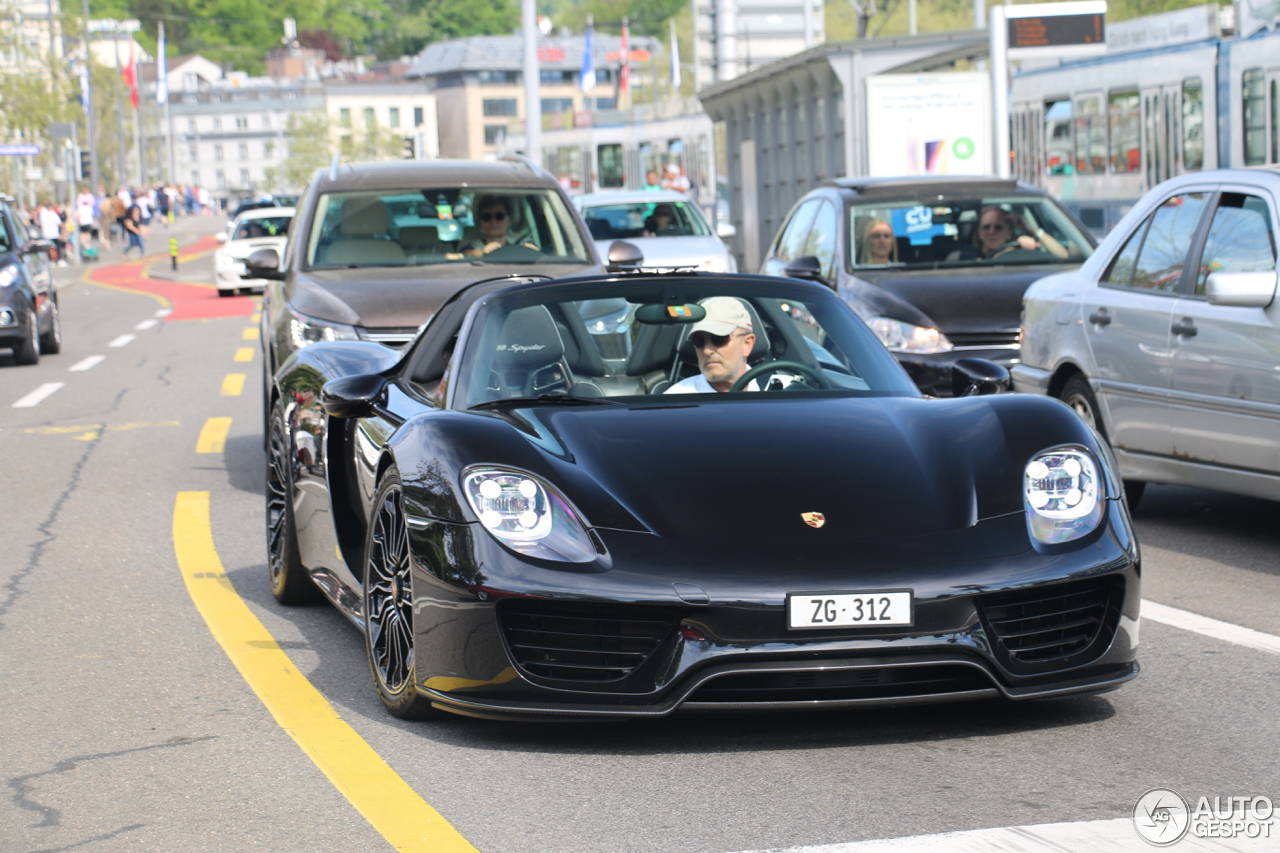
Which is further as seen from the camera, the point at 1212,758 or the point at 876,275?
the point at 876,275

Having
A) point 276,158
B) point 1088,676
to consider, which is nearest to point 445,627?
point 1088,676

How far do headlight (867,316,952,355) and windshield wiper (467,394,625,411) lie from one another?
577cm

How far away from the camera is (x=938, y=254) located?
1202 centimetres

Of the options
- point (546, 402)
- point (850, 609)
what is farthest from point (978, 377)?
point (850, 609)

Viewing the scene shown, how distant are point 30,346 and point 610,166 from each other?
37.7m

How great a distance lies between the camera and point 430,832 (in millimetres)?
3863

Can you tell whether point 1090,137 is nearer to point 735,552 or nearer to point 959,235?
point 959,235

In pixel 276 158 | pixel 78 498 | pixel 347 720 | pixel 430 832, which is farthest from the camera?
pixel 276 158

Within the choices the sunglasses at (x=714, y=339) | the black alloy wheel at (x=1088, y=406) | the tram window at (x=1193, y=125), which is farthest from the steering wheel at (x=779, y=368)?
the tram window at (x=1193, y=125)

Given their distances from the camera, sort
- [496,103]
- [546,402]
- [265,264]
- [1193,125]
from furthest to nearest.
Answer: [496,103], [1193,125], [265,264], [546,402]

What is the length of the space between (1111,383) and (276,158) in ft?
599

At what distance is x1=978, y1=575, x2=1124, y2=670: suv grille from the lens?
4.37 metres

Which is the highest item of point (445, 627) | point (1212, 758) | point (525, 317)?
point (525, 317)

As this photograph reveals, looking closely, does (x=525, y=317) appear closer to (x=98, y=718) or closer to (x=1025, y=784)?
(x=98, y=718)
